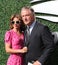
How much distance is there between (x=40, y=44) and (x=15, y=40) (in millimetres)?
538

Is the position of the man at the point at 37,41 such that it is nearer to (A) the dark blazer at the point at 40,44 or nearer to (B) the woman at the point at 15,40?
(A) the dark blazer at the point at 40,44

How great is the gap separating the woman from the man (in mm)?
376

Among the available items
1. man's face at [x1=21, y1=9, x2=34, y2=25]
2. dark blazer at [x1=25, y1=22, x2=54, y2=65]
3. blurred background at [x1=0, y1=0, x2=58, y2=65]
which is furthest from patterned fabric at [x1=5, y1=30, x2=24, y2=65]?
blurred background at [x1=0, y1=0, x2=58, y2=65]

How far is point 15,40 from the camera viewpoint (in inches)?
147

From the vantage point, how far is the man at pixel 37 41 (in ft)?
10.6

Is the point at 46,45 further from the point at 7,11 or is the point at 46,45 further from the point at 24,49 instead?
the point at 7,11

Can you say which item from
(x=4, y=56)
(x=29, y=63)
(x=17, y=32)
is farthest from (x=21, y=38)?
(x=4, y=56)

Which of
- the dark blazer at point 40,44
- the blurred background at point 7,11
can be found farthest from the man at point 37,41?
the blurred background at point 7,11

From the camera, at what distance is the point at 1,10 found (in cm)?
508

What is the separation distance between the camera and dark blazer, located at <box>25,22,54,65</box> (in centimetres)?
323

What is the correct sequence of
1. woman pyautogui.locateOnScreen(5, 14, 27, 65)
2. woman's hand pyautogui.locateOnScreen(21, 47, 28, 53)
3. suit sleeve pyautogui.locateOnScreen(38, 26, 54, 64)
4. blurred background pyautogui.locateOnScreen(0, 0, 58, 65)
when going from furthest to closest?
blurred background pyautogui.locateOnScreen(0, 0, 58, 65) < woman pyautogui.locateOnScreen(5, 14, 27, 65) < woman's hand pyautogui.locateOnScreen(21, 47, 28, 53) < suit sleeve pyautogui.locateOnScreen(38, 26, 54, 64)

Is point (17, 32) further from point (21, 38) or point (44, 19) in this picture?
point (44, 19)

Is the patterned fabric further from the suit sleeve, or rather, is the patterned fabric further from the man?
the suit sleeve

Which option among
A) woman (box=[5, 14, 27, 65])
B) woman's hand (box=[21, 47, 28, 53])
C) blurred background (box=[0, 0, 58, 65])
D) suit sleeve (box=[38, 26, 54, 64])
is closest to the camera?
suit sleeve (box=[38, 26, 54, 64])
